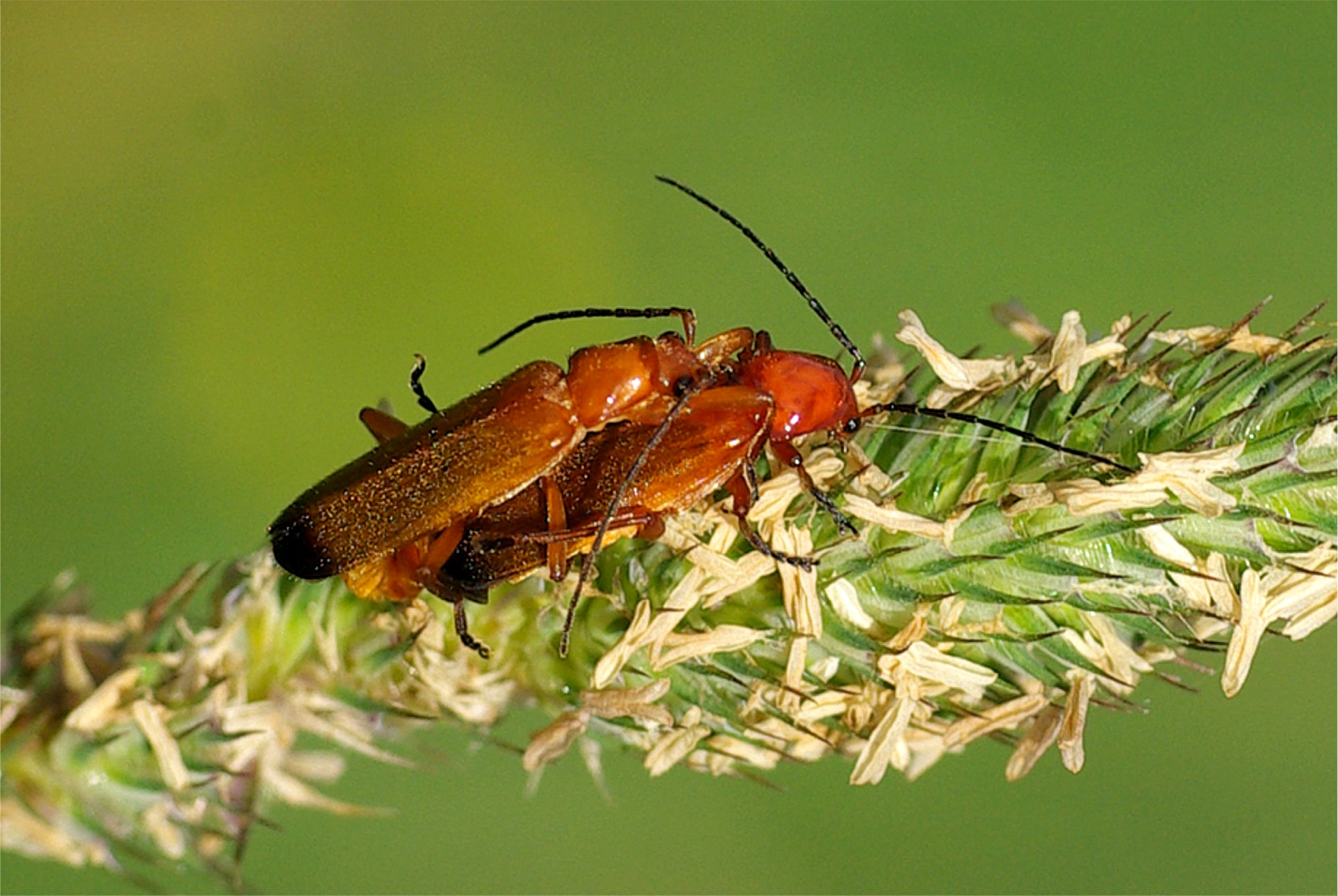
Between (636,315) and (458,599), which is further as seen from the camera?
(636,315)

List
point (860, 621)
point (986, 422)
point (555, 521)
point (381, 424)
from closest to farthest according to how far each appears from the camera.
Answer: point (986, 422) → point (860, 621) → point (555, 521) → point (381, 424)

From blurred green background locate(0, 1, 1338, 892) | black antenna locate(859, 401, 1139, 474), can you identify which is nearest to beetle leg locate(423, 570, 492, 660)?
black antenna locate(859, 401, 1139, 474)

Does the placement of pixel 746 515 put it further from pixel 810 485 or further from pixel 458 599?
pixel 458 599

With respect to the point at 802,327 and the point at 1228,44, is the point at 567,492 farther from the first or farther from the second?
the point at 1228,44

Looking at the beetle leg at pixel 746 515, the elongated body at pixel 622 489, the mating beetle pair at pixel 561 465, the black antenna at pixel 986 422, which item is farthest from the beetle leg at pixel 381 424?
the black antenna at pixel 986 422

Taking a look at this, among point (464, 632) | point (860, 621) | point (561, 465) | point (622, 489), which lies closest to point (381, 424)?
point (561, 465)

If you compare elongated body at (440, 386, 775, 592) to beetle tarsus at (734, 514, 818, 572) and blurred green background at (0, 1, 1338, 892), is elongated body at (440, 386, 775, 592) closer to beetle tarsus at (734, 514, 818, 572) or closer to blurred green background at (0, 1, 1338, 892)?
beetle tarsus at (734, 514, 818, 572)

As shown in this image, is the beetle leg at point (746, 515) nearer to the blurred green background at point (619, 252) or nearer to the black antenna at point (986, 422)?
the black antenna at point (986, 422)
